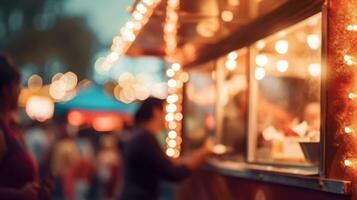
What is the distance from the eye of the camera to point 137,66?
1642 inches

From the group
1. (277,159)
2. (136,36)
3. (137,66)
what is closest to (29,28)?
(137,66)

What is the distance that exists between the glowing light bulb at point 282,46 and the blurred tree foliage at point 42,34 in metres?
24.8

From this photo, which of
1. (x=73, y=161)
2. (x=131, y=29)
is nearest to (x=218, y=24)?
(x=131, y=29)

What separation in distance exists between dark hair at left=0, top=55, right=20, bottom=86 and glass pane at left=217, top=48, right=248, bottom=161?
2.28 metres

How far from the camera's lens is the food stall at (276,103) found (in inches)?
146

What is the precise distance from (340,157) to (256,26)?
6.70 ft

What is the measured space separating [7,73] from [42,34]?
29.1 m

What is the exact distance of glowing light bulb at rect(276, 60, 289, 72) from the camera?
621cm

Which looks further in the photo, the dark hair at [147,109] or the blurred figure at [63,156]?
the blurred figure at [63,156]

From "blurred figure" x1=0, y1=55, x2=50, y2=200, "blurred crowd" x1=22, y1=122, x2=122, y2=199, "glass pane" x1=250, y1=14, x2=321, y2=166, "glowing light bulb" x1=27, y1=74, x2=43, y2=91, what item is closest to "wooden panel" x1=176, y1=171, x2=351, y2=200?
"glass pane" x1=250, y1=14, x2=321, y2=166

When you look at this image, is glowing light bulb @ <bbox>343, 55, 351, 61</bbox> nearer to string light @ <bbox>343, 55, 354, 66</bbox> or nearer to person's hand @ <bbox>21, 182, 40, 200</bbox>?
string light @ <bbox>343, 55, 354, 66</bbox>

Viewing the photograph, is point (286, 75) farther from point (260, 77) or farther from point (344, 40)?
point (344, 40)

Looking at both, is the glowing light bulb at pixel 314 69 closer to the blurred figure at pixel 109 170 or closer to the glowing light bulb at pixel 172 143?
the glowing light bulb at pixel 172 143

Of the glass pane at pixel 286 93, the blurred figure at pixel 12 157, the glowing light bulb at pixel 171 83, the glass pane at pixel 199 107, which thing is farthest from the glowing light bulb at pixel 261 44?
the blurred figure at pixel 12 157
